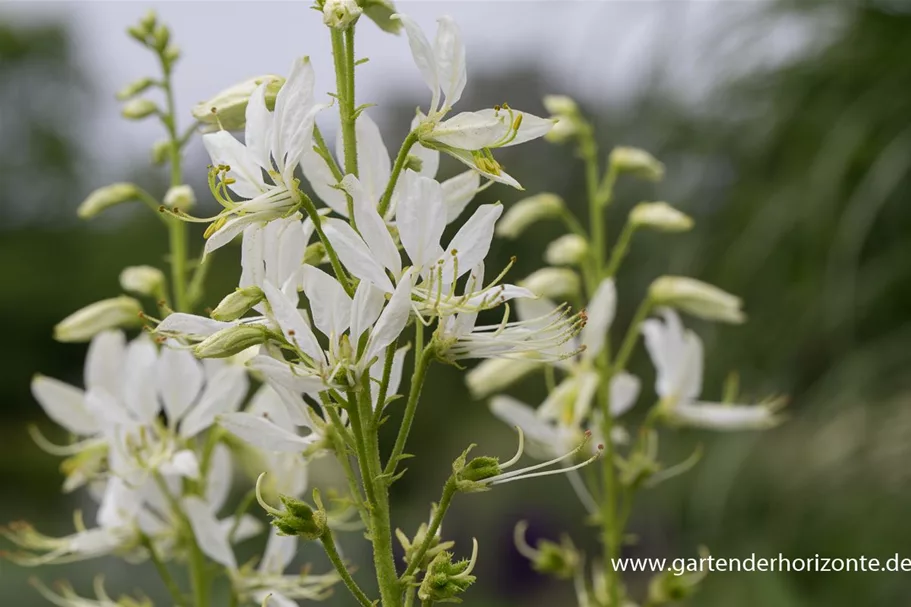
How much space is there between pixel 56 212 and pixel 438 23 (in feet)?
65.8

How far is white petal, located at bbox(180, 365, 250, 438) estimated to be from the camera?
132cm

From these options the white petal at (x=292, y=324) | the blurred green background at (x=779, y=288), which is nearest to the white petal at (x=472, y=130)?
the white petal at (x=292, y=324)

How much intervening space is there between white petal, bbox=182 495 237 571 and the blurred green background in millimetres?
1871

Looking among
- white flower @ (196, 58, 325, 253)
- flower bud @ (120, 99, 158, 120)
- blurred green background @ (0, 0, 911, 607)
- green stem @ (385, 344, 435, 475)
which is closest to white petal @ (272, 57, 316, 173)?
white flower @ (196, 58, 325, 253)

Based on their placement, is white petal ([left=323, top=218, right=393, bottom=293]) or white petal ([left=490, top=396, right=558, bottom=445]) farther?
white petal ([left=490, top=396, right=558, bottom=445])

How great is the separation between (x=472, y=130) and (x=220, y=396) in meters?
0.60

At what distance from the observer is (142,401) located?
1.38 m

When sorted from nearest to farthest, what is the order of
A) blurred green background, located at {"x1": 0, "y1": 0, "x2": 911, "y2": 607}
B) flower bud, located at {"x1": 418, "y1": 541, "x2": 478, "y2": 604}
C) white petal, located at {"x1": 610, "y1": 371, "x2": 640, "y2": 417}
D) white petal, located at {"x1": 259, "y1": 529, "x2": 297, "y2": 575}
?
flower bud, located at {"x1": 418, "y1": 541, "x2": 478, "y2": 604}
white petal, located at {"x1": 259, "y1": 529, "x2": 297, "y2": 575}
white petal, located at {"x1": 610, "y1": 371, "x2": 640, "y2": 417}
blurred green background, located at {"x1": 0, "y1": 0, "x2": 911, "y2": 607}

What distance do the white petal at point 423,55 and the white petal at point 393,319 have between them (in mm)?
199

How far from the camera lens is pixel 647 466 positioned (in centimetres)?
152

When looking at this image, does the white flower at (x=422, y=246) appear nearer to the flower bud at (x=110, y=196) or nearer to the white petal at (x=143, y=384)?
the white petal at (x=143, y=384)

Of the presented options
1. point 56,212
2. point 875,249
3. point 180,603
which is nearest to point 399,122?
point 875,249

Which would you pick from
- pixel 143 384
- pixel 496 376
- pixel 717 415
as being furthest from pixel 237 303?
pixel 717 415

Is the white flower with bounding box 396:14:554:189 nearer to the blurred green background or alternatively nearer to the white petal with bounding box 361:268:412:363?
the white petal with bounding box 361:268:412:363
